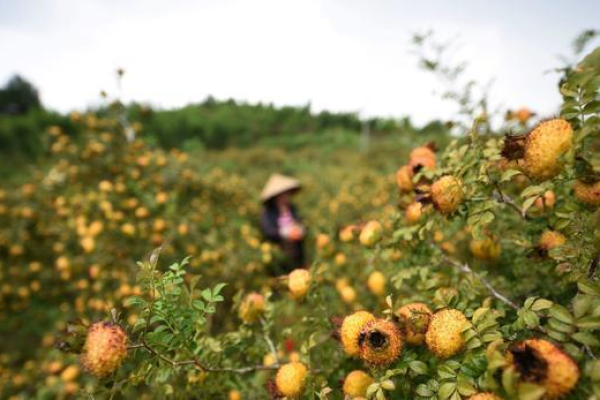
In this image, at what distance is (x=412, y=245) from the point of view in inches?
51.8

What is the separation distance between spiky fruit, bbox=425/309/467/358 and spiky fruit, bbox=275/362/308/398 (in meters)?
0.39

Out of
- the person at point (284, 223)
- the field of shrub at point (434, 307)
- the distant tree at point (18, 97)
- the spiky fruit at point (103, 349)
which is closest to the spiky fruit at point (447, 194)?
the field of shrub at point (434, 307)

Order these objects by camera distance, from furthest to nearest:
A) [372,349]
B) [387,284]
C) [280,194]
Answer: [280,194]
[387,284]
[372,349]

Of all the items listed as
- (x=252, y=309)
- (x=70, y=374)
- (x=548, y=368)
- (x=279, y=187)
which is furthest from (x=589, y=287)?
(x=279, y=187)

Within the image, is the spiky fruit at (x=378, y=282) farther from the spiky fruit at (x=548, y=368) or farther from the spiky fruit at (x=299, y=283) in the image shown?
the spiky fruit at (x=548, y=368)

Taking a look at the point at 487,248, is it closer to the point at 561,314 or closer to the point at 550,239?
the point at 550,239

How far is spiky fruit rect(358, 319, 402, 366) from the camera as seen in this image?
2.82 feet

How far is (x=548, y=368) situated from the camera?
0.62 meters

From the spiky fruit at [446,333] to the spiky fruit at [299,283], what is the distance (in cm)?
52

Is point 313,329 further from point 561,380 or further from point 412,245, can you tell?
point 561,380

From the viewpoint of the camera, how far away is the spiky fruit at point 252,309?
53.9 inches

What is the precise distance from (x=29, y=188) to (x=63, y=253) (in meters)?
1.33

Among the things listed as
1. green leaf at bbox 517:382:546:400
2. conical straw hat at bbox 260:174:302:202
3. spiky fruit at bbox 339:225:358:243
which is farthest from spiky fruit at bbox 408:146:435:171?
conical straw hat at bbox 260:174:302:202

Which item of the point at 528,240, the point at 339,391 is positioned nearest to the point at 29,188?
the point at 339,391
